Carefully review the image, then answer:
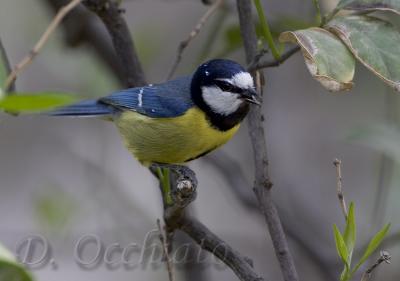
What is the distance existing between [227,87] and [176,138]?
0.19m

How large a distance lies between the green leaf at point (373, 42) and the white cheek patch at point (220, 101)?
541 mm

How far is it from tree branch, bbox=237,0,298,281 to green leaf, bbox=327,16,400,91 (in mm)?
254

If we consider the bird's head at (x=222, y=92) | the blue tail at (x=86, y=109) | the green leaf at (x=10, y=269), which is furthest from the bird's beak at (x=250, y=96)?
the green leaf at (x=10, y=269)

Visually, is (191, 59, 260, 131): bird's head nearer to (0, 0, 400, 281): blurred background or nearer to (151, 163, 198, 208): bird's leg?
(151, 163, 198, 208): bird's leg

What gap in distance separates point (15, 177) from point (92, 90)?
1116 millimetres

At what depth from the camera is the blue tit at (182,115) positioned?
1.83 metres

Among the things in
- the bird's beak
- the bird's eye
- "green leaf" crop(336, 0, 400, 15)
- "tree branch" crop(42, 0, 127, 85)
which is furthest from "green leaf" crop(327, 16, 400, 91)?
"tree branch" crop(42, 0, 127, 85)

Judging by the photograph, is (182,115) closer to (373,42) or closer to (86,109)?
(86,109)

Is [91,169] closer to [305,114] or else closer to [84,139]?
[84,139]

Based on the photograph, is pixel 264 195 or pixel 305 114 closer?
pixel 264 195

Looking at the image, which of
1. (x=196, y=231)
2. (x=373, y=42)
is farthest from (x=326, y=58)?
(x=196, y=231)

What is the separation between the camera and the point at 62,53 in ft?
7.13

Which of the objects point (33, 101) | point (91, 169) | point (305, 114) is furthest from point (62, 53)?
point (33, 101)

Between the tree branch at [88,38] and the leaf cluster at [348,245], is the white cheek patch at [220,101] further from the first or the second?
the leaf cluster at [348,245]
